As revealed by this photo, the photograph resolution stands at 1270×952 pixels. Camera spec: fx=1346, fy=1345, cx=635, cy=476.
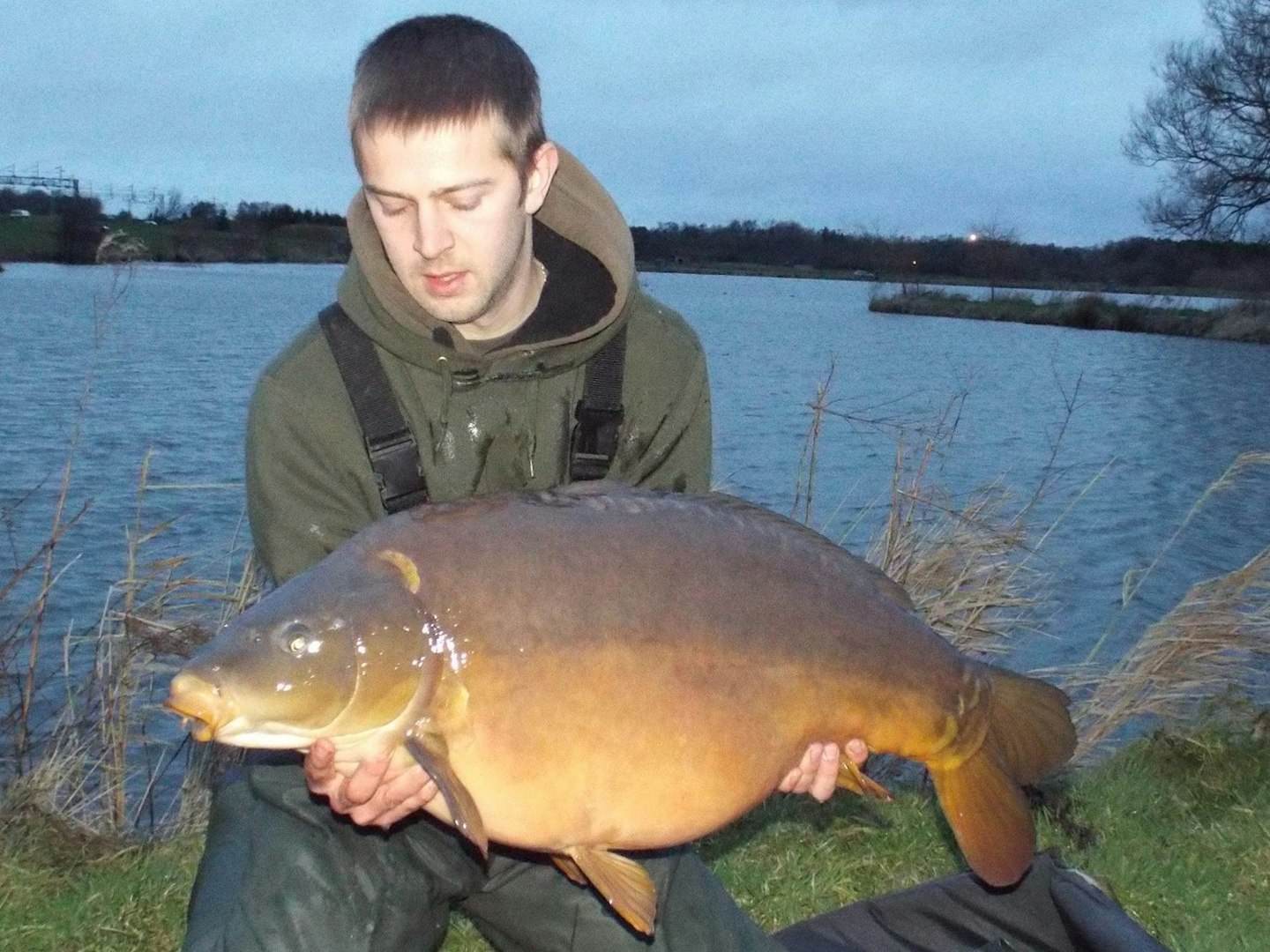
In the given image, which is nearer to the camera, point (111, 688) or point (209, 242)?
point (111, 688)

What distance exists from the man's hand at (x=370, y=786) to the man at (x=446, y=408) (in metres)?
0.05

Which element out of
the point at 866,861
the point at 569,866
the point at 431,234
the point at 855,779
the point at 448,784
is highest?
the point at 431,234

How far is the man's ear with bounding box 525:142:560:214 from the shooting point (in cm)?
231

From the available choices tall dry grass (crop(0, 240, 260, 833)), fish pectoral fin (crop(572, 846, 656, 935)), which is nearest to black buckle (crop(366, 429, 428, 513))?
fish pectoral fin (crop(572, 846, 656, 935))

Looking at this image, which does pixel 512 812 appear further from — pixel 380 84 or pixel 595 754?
pixel 380 84

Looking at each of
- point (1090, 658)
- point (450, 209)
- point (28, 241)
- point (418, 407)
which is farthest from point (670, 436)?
point (28, 241)

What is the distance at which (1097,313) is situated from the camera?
24.7 meters

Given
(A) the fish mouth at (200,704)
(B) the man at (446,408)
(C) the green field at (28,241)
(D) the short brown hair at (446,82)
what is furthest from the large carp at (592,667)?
(C) the green field at (28,241)

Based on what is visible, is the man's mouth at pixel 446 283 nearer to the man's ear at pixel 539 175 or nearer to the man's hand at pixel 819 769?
the man's ear at pixel 539 175

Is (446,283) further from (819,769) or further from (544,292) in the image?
(819,769)

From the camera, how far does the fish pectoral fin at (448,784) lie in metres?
1.64

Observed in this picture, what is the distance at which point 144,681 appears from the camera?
439 cm

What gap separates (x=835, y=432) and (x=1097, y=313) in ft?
58.0

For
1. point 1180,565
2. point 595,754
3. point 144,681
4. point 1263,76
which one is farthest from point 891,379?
point 1263,76
